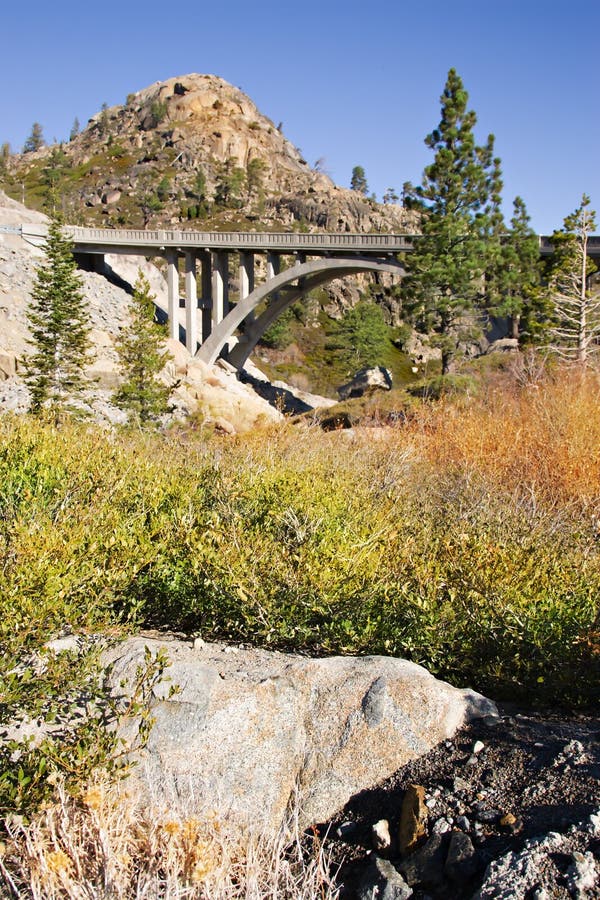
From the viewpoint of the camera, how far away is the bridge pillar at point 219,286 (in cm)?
3612

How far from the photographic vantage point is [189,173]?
9069cm

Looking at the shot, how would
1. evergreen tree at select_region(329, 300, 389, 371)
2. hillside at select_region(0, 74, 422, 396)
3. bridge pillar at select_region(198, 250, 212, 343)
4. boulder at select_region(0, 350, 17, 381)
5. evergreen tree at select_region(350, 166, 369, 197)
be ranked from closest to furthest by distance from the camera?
1. boulder at select_region(0, 350, 17, 381)
2. bridge pillar at select_region(198, 250, 212, 343)
3. evergreen tree at select_region(329, 300, 389, 371)
4. hillside at select_region(0, 74, 422, 396)
5. evergreen tree at select_region(350, 166, 369, 197)

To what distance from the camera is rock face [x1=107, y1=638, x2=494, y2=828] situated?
10.5ft

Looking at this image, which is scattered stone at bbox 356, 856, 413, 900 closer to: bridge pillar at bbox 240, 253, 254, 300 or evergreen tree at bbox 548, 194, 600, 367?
evergreen tree at bbox 548, 194, 600, 367

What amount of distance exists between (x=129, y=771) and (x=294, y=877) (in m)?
0.80

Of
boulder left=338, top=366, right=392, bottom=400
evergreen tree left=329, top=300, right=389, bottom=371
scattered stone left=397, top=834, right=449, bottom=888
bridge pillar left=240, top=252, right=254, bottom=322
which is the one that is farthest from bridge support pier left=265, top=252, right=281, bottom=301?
scattered stone left=397, top=834, right=449, bottom=888

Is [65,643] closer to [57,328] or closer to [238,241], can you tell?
[57,328]

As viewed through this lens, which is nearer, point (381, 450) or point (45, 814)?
point (45, 814)

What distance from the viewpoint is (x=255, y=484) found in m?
6.04

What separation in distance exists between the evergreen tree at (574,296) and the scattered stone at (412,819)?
51.1 feet

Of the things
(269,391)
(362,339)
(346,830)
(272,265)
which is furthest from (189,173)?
(346,830)

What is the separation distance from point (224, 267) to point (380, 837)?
3589 centimetres

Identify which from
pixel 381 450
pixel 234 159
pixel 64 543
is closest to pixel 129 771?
pixel 64 543

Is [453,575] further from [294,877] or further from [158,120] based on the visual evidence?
[158,120]
